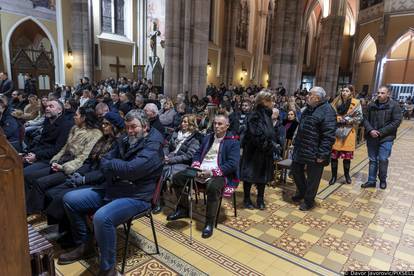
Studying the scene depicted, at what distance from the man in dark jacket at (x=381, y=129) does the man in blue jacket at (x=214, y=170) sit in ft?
9.76

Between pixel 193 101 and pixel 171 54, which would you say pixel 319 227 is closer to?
pixel 193 101

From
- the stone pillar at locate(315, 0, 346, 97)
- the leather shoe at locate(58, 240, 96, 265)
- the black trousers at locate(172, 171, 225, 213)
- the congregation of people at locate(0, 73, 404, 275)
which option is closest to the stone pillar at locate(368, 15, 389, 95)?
the stone pillar at locate(315, 0, 346, 97)

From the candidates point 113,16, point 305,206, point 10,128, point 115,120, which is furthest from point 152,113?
point 113,16

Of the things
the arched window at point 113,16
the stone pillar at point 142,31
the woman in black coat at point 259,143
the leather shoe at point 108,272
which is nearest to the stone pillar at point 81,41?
the arched window at point 113,16

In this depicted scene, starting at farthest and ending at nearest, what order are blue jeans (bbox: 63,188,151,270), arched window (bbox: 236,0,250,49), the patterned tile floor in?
arched window (bbox: 236,0,250,49) < the patterned tile floor < blue jeans (bbox: 63,188,151,270)

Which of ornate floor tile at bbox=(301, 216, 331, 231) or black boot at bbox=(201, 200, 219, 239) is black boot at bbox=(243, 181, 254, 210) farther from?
black boot at bbox=(201, 200, 219, 239)

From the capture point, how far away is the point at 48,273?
6.21 ft

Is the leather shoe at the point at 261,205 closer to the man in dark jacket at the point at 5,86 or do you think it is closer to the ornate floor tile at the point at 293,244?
the ornate floor tile at the point at 293,244

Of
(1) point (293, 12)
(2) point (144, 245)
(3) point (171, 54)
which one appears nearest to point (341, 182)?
(2) point (144, 245)

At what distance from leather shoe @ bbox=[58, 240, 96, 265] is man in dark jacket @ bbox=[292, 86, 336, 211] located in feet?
9.60

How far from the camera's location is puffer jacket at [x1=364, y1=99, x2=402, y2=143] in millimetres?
4836

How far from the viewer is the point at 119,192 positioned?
2643 mm

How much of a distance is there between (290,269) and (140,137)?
6.50ft

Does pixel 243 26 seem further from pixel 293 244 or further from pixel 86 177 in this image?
pixel 86 177
